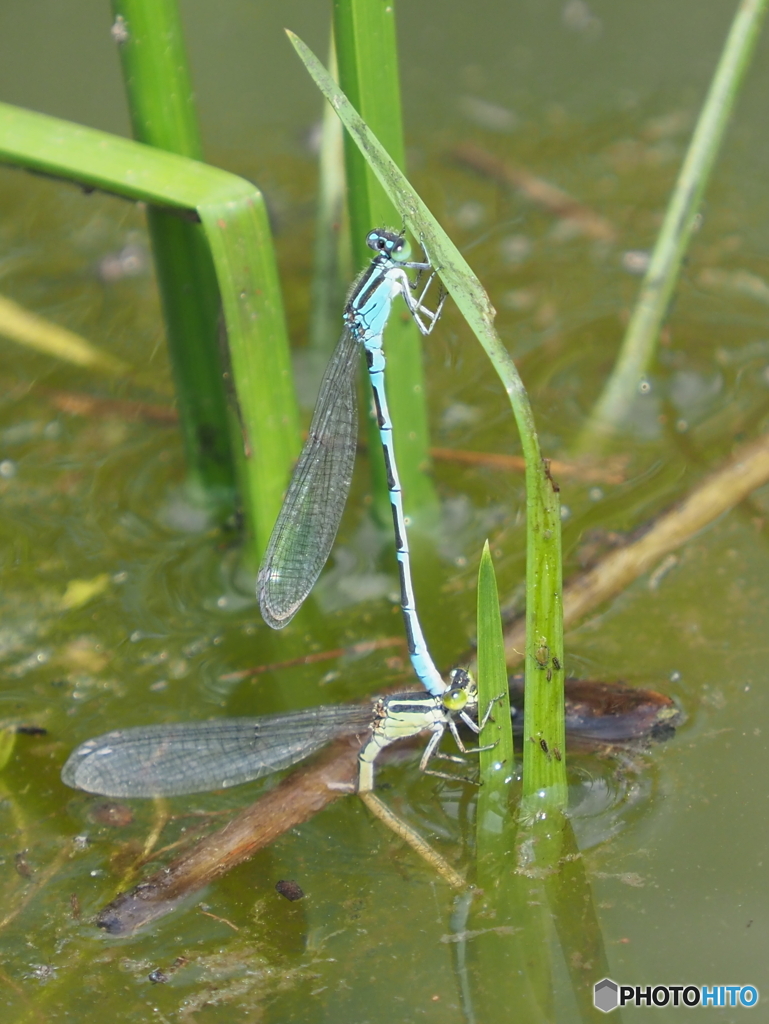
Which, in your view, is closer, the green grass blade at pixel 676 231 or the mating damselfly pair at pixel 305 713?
the mating damselfly pair at pixel 305 713

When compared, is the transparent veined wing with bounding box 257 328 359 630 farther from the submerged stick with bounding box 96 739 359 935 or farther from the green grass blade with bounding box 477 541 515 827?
the green grass blade with bounding box 477 541 515 827

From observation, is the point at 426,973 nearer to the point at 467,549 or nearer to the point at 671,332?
the point at 467,549

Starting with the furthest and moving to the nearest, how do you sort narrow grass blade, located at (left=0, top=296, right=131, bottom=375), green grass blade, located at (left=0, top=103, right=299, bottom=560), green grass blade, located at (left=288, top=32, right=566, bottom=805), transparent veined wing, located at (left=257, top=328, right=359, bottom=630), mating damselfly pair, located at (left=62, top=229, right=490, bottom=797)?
narrow grass blade, located at (left=0, top=296, right=131, bottom=375) → transparent veined wing, located at (left=257, top=328, right=359, bottom=630) → mating damselfly pair, located at (left=62, top=229, right=490, bottom=797) → green grass blade, located at (left=0, top=103, right=299, bottom=560) → green grass blade, located at (left=288, top=32, right=566, bottom=805)

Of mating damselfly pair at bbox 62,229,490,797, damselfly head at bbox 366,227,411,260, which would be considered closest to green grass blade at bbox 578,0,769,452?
mating damselfly pair at bbox 62,229,490,797

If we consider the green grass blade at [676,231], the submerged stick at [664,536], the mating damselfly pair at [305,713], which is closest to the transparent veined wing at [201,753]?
the mating damselfly pair at [305,713]

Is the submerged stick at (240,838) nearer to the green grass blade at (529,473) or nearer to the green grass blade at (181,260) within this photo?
the green grass blade at (529,473)

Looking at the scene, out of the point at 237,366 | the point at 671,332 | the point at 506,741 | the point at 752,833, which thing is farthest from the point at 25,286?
the point at 752,833
